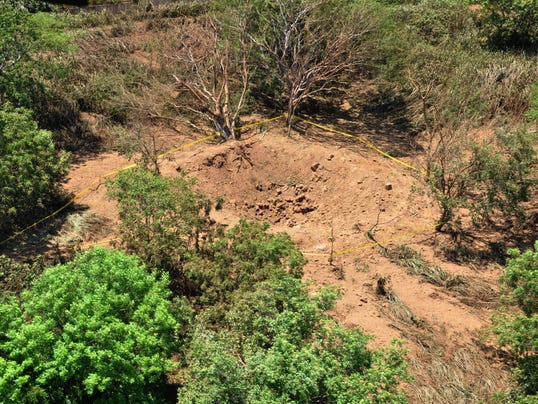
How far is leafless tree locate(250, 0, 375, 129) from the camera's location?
17562mm

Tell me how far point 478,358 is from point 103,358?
684 centimetres

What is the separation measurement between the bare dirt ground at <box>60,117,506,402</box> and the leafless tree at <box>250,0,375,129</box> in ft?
5.67

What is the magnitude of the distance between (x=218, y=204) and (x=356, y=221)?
152 inches

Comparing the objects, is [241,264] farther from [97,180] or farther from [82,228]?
[97,180]

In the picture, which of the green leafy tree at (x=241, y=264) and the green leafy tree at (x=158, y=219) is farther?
the green leafy tree at (x=158, y=219)

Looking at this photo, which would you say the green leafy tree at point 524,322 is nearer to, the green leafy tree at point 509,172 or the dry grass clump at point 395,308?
the dry grass clump at point 395,308

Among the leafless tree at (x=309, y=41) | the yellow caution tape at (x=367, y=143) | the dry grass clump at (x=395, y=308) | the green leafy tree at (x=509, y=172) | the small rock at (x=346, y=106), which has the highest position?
the leafless tree at (x=309, y=41)

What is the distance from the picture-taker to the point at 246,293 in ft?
31.7

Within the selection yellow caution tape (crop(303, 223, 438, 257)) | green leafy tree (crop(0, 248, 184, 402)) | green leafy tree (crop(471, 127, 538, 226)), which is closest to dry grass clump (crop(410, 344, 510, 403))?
yellow caution tape (crop(303, 223, 438, 257))

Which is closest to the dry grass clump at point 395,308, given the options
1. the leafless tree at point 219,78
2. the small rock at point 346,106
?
the leafless tree at point 219,78

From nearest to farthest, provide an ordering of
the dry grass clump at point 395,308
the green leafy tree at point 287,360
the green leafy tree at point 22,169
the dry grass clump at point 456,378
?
1. the green leafy tree at point 287,360
2. the dry grass clump at point 456,378
3. the dry grass clump at point 395,308
4. the green leafy tree at point 22,169

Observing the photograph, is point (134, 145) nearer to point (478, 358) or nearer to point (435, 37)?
point (478, 358)

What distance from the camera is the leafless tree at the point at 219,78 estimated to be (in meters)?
17.3

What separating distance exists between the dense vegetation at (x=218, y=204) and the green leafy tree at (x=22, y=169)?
49mm
